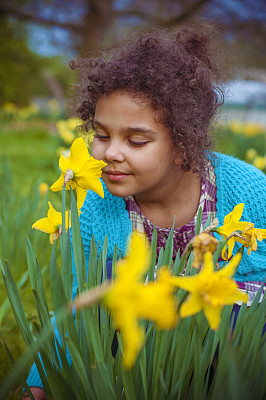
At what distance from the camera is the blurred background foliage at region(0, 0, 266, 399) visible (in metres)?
1.70

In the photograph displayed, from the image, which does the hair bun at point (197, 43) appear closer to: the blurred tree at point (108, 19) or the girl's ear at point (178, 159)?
the girl's ear at point (178, 159)

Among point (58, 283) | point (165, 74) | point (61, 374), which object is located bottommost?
point (61, 374)

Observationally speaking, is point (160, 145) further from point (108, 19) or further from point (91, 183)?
point (108, 19)

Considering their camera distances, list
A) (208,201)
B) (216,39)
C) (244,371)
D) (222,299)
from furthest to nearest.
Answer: (216,39) < (208,201) < (244,371) < (222,299)

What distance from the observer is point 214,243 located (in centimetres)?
58

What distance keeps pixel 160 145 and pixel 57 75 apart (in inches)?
513

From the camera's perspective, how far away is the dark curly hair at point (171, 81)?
1.14 metres

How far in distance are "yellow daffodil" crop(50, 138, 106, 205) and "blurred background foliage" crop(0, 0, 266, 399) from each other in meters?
0.30

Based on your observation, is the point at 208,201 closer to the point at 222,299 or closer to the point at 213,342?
the point at 213,342

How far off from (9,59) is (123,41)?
9.29 metres

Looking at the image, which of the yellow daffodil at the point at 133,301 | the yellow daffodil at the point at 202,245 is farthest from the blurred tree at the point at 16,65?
the yellow daffodil at the point at 133,301

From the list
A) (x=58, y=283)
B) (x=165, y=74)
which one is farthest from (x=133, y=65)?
(x=58, y=283)

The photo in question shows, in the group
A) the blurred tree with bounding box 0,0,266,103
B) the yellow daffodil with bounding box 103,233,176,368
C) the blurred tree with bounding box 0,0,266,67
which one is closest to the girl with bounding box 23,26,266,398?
the yellow daffodil with bounding box 103,233,176,368

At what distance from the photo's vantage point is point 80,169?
836 millimetres
